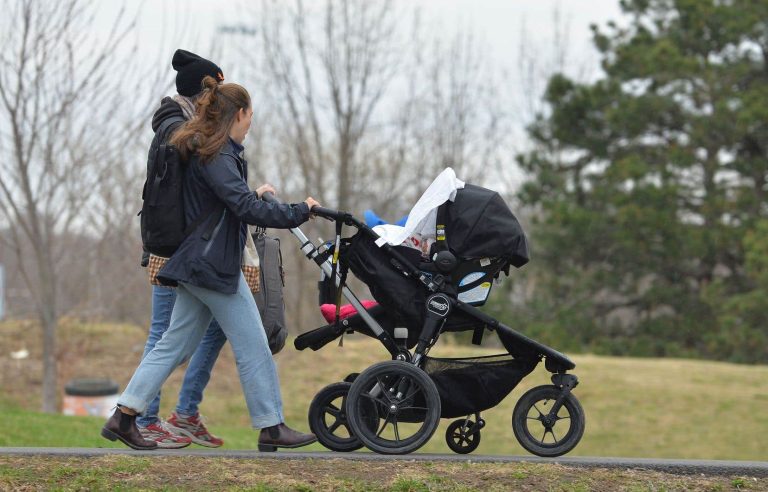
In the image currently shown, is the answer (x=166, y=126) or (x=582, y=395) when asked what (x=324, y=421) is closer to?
(x=166, y=126)

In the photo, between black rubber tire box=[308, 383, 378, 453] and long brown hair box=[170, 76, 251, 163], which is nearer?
long brown hair box=[170, 76, 251, 163]

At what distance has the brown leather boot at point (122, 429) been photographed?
208 inches

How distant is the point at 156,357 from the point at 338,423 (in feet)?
3.38

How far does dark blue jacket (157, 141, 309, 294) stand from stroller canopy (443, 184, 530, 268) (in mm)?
798

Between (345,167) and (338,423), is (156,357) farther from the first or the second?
(345,167)

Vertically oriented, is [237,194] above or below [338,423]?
above

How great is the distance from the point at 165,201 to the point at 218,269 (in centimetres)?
41

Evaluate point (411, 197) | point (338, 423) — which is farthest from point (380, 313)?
point (411, 197)

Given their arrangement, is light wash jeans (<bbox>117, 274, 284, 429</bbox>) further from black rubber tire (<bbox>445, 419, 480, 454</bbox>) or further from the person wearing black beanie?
black rubber tire (<bbox>445, 419, 480, 454</bbox>)

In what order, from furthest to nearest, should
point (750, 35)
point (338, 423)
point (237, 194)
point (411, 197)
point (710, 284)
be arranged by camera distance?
point (411, 197) < point (750, 35) < point (710, 284) < point (338, 423) < point (237, 194)

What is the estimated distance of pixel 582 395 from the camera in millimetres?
14953

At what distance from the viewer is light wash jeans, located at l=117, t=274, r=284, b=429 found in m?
5.29

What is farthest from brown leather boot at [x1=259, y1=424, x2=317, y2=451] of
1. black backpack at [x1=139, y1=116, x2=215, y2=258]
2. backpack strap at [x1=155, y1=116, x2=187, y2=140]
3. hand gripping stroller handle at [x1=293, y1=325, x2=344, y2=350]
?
backpack strap at [x1=155, y1=116, x2=187, y2=140]

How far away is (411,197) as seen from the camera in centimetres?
2519
